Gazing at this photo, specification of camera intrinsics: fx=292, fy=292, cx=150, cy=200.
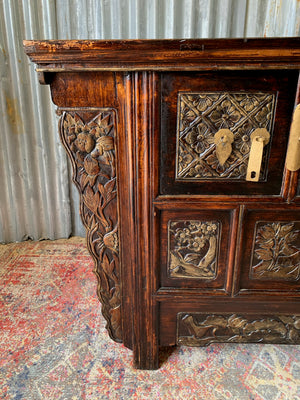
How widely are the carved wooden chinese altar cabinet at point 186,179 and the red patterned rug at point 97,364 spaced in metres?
0.11

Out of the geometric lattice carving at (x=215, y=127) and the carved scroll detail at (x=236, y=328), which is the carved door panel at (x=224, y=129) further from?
the carved scroll detail at (x=236, y=328)

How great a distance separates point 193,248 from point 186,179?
0.25 metres

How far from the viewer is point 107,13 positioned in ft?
5.80

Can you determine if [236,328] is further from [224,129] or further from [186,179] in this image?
[224,129]

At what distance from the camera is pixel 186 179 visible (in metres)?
0.96

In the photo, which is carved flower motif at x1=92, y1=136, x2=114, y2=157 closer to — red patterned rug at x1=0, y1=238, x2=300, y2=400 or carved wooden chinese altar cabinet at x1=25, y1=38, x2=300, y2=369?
carved wooden chinese altar cabinet at x1=25, y1=38, x2=300, y2=369

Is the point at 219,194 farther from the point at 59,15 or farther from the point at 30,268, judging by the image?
the point at 59,15

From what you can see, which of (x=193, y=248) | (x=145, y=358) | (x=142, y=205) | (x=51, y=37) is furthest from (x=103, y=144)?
(x=51, y=37)

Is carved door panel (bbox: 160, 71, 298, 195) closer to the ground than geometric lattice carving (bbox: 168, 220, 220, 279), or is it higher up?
higher up

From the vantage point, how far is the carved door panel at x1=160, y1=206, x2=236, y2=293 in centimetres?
100

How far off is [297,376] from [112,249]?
0.87 m

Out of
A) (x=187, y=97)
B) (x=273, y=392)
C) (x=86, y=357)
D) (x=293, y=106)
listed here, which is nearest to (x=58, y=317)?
(x=86, y=357)

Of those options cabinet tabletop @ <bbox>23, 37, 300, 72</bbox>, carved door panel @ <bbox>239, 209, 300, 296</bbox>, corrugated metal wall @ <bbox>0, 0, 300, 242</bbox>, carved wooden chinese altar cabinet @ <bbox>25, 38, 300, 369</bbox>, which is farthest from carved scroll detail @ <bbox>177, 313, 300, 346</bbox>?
corrugated metal wall @ <bbox>0, 0, 300, 242</bbox>

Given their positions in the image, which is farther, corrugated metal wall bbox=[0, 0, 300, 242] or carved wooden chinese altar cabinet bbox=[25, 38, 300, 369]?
corrugated metal wall bbox=[0, 0, 300, 242]
